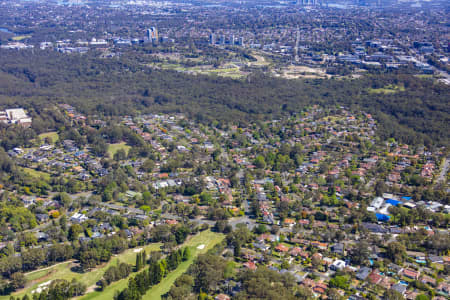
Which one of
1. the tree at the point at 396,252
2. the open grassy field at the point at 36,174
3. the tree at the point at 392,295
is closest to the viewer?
the tree at the point at 392,295

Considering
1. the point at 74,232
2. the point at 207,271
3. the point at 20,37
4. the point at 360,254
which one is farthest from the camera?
the point at 20,37

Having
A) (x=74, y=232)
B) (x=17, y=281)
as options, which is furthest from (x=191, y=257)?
(x=17, y=281)

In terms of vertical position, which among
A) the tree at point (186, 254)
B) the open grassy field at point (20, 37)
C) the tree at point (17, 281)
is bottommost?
the tree at point (186, 254)

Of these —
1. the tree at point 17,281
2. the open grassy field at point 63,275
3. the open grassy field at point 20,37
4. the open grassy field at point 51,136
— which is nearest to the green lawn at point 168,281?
the open grassy field at point 63,275

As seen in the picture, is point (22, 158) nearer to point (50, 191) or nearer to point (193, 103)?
point (50, 191)

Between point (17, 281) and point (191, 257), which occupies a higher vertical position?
point (17, 281)

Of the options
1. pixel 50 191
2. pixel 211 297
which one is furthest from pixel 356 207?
pixel 50 191

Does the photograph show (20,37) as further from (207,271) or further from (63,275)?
(207,271)

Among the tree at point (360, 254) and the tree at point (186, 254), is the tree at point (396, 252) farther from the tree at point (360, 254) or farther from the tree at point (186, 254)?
the tree at point (186, 254)

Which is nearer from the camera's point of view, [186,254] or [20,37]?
[186,254]
